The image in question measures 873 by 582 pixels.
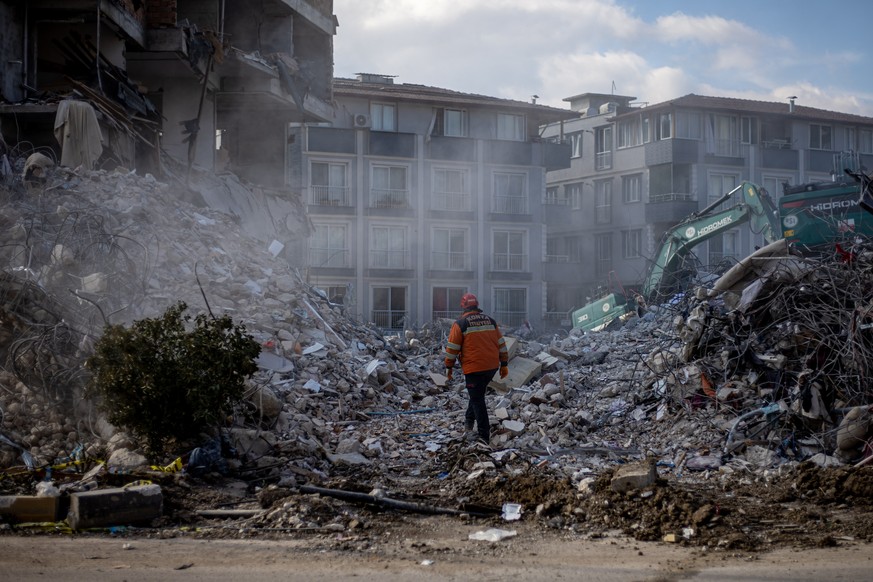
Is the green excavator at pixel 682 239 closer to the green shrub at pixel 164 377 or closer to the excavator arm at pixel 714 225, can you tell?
the excavator arm at pixel 714 225

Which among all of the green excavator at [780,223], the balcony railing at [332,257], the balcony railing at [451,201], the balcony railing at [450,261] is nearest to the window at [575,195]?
the balcony railing at [451,201]

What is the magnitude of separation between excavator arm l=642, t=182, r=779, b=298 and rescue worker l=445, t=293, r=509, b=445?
7.30 m

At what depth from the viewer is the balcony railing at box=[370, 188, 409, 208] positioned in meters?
38.8

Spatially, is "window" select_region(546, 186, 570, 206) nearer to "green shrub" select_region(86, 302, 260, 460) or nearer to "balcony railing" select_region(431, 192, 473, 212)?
"balcony railing" select_region(431, 192, 473, 212)

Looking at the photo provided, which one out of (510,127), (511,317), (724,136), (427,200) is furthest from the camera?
(724,136)

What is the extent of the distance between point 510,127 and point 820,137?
15628 mm

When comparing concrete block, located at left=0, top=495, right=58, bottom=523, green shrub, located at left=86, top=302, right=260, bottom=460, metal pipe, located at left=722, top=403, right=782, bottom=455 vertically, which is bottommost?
concrete block, located at left=0, top=495, right=58, bottom=523

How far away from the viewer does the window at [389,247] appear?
38500 mm

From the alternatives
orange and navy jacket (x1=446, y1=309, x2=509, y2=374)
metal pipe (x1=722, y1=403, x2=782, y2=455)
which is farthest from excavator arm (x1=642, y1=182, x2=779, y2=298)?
metal pipe (x1=722, y1=403, x2=782, y2=455)

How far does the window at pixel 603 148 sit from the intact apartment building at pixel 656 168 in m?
0.05

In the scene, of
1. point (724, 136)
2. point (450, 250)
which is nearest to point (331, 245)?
point (450, 250)

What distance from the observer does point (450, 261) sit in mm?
39562

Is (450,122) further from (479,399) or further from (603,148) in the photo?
(479,399)

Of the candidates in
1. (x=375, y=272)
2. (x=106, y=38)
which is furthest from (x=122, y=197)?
(x=375, y=272)
